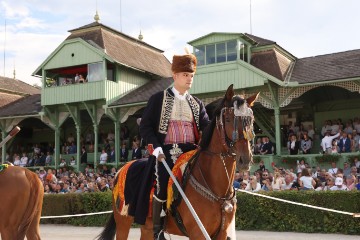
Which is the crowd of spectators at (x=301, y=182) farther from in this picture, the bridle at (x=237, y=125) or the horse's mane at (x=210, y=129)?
the bridle at (x=237, y=125)

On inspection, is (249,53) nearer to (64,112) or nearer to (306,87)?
(306,87)

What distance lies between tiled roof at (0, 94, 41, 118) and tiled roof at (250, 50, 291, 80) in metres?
14.4

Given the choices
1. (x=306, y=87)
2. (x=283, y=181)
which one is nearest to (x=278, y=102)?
(x=306, y=87)

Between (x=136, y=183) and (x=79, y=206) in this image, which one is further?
(x=79, y=206)

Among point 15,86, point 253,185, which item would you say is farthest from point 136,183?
point 15,86

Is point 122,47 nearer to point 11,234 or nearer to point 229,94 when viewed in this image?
point 11,234

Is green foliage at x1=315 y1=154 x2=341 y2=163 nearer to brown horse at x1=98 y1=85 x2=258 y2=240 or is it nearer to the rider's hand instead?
brown horse at x1=98 y1=85 x2=258 y2=240

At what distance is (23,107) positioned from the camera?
103ft

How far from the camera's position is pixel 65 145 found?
99.8ft

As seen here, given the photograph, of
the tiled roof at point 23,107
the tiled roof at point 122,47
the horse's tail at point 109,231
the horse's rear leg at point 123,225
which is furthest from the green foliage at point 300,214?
the tiled roof at point 23,107

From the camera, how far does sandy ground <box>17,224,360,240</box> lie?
11.4 metres

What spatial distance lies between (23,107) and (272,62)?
56.8 ft

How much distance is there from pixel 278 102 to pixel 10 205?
1619 cm

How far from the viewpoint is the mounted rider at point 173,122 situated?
5.50 metres
